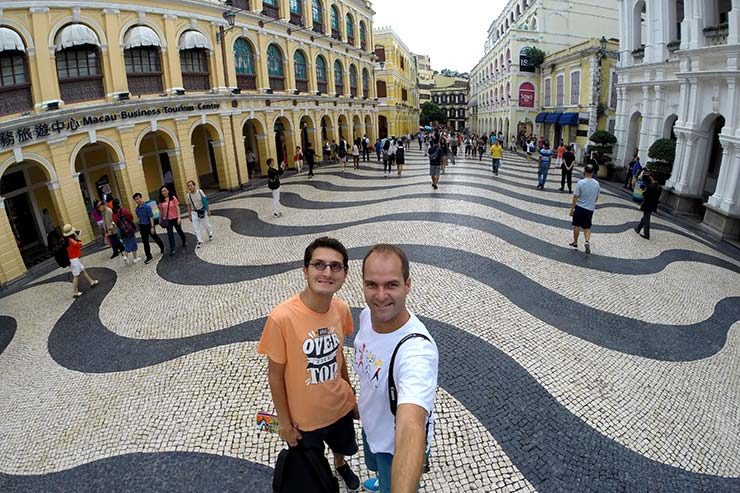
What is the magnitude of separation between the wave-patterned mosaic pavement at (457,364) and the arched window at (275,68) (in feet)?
46.6

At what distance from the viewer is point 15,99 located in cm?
1166

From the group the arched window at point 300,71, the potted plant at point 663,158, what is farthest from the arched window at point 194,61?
the potted plant at point 663,158

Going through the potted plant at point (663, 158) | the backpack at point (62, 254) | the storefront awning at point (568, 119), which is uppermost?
the storefront awning at point (568, 119)

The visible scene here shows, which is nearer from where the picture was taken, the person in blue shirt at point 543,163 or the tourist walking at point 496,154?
the person in blue shirt at point 543,163

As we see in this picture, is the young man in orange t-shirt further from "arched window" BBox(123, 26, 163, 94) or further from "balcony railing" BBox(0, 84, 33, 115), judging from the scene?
"arched window" BBox(123, 26, 163, 94)

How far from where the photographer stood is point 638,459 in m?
4.39

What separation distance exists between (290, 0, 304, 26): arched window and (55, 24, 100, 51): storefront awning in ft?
43.0

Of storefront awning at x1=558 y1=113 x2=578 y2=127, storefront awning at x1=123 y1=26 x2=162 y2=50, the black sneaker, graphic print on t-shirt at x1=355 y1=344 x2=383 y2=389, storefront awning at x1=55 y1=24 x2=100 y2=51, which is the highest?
storefront awning at x1=123 y1=26 x2=162 y2=50

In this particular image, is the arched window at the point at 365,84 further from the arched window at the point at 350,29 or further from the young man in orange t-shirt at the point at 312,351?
the young man in orange t-shirt at the point at 312,351

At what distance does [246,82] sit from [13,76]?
10598 mm

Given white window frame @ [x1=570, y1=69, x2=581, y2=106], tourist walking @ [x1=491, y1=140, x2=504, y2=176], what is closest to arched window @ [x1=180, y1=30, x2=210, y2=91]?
tourist walking @ [x1=491, y1=140, x2=504, y2=176]

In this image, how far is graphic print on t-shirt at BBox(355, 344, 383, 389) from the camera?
251 cm

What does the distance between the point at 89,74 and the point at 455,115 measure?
9428 centimetres

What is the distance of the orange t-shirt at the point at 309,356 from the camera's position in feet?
9.40
